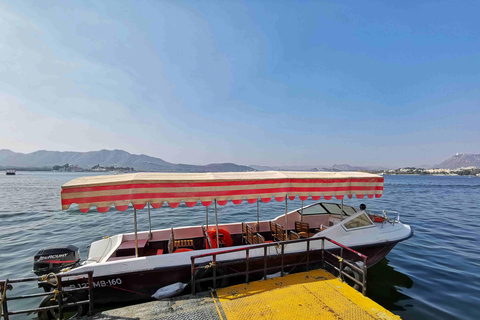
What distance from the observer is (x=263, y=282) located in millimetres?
6141

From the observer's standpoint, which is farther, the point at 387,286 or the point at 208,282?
the point at 387,286

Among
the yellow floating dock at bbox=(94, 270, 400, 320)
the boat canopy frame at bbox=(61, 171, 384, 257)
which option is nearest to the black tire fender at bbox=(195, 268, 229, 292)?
the yellow floating dock at bbox=(94, 270, 400, 320)

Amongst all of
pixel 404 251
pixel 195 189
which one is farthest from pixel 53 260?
pixel 404 251

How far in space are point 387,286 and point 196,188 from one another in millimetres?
7596

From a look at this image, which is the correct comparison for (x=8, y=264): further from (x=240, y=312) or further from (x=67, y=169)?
(x=67, y=169)

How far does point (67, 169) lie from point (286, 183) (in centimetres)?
22672

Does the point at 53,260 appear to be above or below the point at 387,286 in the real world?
above

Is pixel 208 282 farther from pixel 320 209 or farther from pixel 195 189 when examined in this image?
→ pixel 320 209

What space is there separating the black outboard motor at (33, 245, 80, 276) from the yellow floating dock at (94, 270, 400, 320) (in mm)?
2183

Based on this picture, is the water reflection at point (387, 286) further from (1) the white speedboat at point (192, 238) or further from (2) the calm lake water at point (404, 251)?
(1) the white speedboat at point (192, 238)

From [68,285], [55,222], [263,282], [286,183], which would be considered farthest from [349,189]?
[55,222]

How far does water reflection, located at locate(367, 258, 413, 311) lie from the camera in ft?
23.2

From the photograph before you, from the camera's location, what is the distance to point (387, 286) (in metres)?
8.02

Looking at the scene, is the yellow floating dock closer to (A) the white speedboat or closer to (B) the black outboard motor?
(A) the white speedboat
